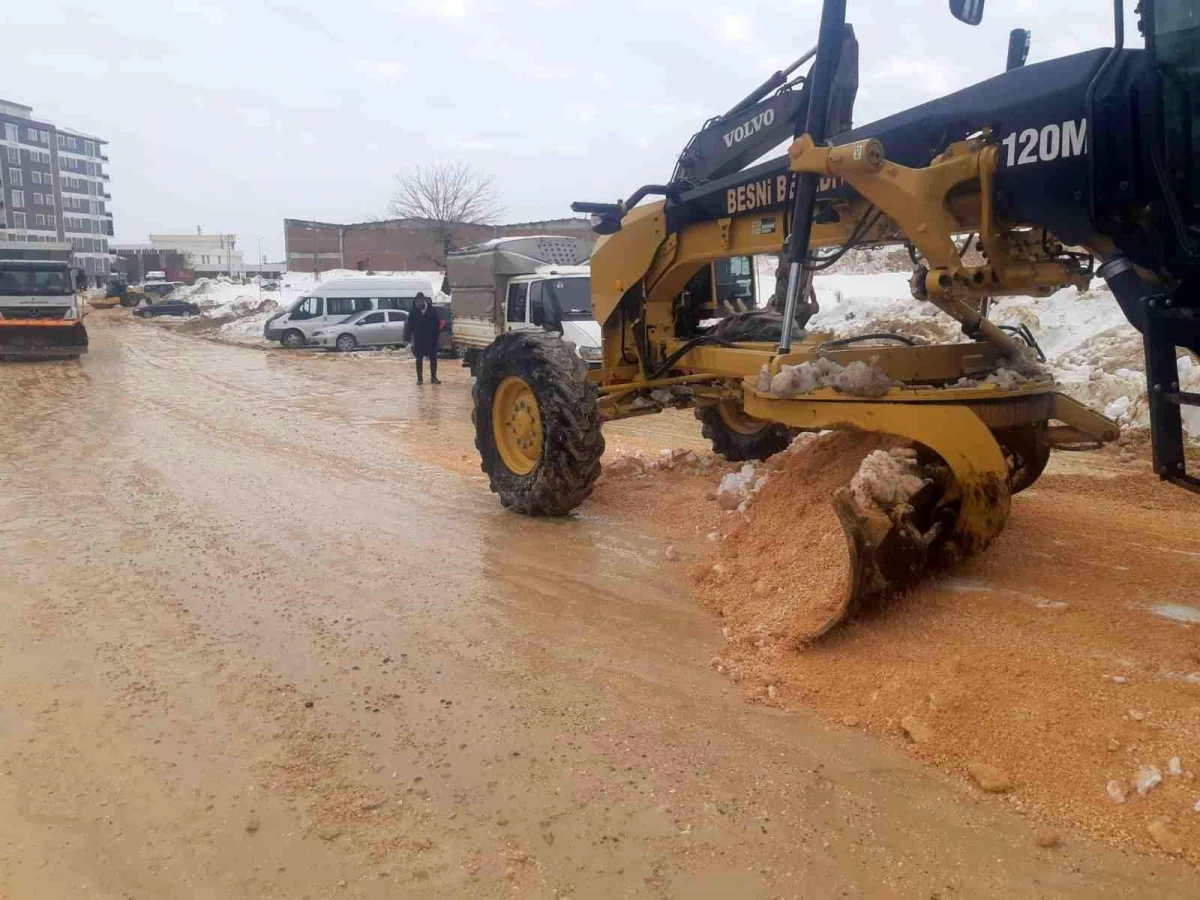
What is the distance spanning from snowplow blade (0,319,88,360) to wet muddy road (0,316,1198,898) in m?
17.1

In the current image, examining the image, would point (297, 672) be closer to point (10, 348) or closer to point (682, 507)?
point (682, 507)

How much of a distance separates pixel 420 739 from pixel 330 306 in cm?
2666

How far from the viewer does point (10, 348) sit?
71.4 ft

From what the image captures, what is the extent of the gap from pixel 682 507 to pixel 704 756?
361 centimetres

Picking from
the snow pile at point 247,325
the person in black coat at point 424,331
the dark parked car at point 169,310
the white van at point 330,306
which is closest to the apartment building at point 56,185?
the dark parked car at point 169,310

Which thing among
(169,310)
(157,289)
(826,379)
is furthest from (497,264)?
(157,289)

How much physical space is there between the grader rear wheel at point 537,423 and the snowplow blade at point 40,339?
1844 centimetres

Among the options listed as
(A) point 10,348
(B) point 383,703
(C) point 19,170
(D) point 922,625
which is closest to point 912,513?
(D) point 922,625

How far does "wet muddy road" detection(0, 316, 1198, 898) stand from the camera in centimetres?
294

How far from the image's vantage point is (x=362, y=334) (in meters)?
27.7

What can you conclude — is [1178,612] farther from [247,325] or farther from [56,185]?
[56,185]

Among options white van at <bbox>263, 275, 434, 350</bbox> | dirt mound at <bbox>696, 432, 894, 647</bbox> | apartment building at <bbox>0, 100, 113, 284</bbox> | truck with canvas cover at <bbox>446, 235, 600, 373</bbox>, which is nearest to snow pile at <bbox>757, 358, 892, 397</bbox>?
dirt mound at <bbox>696, 432, 894, 647</bbox>

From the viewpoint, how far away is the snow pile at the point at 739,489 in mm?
6566

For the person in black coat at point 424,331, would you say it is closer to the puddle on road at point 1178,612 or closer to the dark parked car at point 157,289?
the puddle on road at point 1178,612
